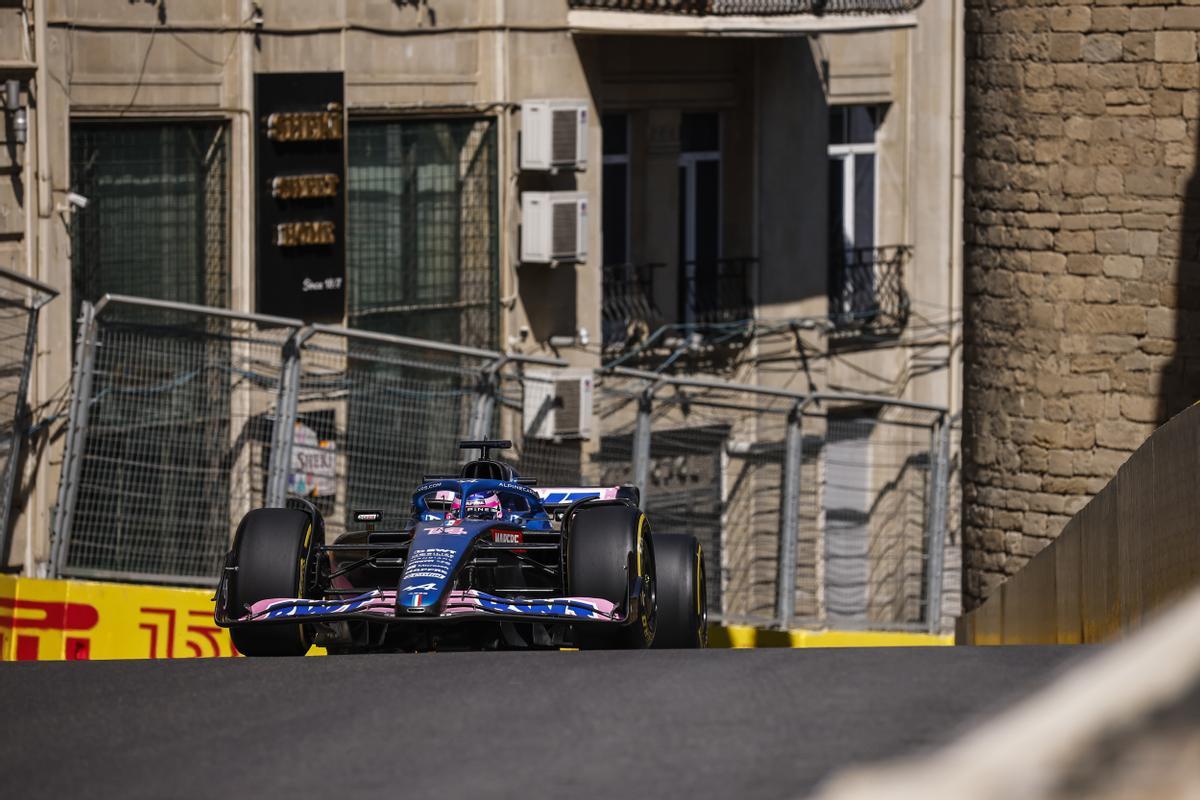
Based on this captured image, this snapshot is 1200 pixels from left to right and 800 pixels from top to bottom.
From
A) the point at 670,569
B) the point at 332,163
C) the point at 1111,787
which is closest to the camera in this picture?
the point at 1111,787

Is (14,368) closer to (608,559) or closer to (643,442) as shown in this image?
(643,442)

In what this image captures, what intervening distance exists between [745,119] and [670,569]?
56.7 ft

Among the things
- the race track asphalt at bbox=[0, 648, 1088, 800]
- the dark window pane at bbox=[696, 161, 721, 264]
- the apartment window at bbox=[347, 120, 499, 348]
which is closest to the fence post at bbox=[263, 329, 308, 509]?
the apartment window at bbox=[347, 120, 499, 348]

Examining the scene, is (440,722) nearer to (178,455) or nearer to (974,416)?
(178,455)

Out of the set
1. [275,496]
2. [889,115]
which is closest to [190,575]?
[275,496]

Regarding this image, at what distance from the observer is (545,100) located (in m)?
24.2

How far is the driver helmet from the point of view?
11031 mm

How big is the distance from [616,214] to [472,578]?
16812 millimetres

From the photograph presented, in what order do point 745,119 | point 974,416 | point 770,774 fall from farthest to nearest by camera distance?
1. point 745,119
2. point 974,416
3. point 770,774

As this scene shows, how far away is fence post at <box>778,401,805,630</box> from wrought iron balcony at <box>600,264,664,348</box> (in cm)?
802

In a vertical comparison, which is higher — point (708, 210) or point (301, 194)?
point (708, 210)

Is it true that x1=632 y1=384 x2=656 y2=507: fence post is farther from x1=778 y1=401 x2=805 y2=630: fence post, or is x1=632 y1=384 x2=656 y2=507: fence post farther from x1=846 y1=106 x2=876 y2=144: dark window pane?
x1=846 y1=106 x2=876 y2=144: dark window pane

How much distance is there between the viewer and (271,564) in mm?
10570

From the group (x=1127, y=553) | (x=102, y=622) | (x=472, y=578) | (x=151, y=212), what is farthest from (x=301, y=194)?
(x=1127, y=553)
